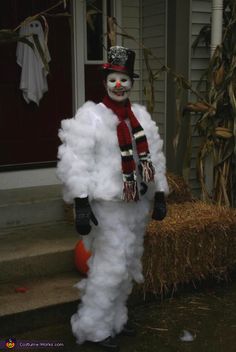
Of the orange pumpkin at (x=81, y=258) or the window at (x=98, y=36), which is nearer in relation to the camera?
the orange pumpkin at (x=81, y=258)

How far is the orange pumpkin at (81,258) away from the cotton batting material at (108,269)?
0.71 m

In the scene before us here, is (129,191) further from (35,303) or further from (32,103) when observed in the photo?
(32,103)

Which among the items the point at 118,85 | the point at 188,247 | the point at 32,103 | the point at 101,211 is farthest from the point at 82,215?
the point at 32,103

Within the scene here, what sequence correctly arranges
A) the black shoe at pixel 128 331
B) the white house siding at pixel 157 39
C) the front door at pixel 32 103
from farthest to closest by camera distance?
the white house siding at pixel 157 39
the front door at pixel 32 103
the black shoe at pixel 128 331

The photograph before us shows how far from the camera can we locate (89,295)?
11.5ft

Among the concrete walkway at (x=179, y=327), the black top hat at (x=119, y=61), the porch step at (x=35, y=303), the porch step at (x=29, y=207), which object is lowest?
the concrete walkway at (x=179, y=327)

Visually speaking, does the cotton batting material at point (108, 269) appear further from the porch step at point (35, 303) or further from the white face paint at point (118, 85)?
the white face paint at point (118, 85)

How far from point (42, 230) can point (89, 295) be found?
69.1 inches

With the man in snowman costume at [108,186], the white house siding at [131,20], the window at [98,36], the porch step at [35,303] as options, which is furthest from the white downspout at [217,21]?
the porch step at [35,303]

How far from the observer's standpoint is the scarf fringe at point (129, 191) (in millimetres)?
3375

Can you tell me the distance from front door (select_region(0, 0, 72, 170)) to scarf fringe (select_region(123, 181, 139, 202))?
2773 millimetres

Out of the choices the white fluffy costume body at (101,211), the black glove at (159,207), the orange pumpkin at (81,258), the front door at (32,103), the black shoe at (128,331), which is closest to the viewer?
the white fluffy costume body at (101,211)

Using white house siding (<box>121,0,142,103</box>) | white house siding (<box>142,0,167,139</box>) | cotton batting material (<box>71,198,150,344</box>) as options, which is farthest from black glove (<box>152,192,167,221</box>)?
white house siding (<box>121,0,142,103</box>)

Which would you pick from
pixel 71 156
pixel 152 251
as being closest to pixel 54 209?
pixel 152 251
